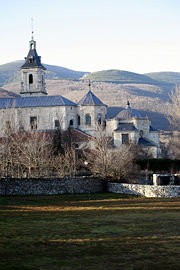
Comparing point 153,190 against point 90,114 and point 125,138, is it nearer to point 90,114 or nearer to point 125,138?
point 125,138

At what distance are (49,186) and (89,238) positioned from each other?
61.1ft

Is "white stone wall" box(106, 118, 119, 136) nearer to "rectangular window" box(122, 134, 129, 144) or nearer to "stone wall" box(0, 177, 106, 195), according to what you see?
"rectangular window" box(122, 134, 129, 144)

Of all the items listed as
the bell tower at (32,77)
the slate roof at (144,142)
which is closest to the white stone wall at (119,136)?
the slate roof at (144,142)

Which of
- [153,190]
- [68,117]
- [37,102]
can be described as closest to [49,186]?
[153,190]

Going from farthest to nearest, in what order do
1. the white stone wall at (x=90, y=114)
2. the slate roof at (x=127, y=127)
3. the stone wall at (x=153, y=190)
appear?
the white stone wall at (x=90, y=114), the slate roof at (x=127, y=127), the stone wall at (x=153, y=190)

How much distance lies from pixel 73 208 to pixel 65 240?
943 centimetres

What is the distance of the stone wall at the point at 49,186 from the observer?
3044 cm

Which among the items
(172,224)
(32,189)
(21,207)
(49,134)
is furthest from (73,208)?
Result: (49,134)


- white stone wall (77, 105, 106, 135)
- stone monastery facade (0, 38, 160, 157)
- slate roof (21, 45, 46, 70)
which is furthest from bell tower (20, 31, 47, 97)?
white stone wall (77, 105, 106, 135)

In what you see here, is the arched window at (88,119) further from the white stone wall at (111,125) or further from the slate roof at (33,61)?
the slate roof at (33,61)

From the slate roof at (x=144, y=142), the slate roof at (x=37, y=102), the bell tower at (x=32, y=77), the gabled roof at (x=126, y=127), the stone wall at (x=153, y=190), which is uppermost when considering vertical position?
the bell tower at (x=32, y=77)

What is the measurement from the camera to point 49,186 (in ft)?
105

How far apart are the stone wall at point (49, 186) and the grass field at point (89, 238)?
27.3 feet

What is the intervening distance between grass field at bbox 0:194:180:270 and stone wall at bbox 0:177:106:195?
328 inches
